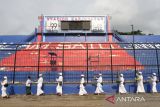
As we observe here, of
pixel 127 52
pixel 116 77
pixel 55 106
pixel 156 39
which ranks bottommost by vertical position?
pixel 55 106

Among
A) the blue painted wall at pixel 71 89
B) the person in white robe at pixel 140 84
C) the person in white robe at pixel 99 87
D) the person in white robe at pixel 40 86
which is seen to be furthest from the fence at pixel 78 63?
the person in white robe at pixel 40 86

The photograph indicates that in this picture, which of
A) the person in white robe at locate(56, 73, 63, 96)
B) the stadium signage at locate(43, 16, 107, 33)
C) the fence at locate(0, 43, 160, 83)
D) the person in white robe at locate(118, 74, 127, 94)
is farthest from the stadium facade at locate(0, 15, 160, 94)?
the stadium signage at locate(43, 16, 107, 33)

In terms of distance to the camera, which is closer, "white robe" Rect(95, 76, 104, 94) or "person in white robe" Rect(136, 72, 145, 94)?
"white robe" Rect(95, 76, 104, 94)

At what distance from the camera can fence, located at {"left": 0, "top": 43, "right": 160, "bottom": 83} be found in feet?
78.8

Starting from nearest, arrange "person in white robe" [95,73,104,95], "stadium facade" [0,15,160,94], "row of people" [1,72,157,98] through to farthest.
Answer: "row of people" [1,72,157,98], "person in white robe" [95,73,104,95], "stadium facade" [0,15,160,94]

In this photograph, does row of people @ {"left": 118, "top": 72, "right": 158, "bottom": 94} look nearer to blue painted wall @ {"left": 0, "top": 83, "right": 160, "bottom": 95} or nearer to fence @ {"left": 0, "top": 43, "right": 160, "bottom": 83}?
blue painted wall @ {"left": 0, "top": 83, "right": 160, "bottom": 95}

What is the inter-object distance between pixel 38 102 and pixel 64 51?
6.28 metres

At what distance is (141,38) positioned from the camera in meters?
39.8

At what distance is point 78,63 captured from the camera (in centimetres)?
2561

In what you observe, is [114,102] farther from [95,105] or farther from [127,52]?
[127,52]

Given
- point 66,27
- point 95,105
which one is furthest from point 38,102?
point 66,27

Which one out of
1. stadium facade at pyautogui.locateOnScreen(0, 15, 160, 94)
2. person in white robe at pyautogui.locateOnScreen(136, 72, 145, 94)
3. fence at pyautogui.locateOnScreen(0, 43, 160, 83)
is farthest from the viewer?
fence at pyautogui.locateOnScreen(0, 43, 160, 83)

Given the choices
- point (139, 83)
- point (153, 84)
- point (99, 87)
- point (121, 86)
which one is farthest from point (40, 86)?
point (153, 84)

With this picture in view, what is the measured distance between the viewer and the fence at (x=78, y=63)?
24.0 m
